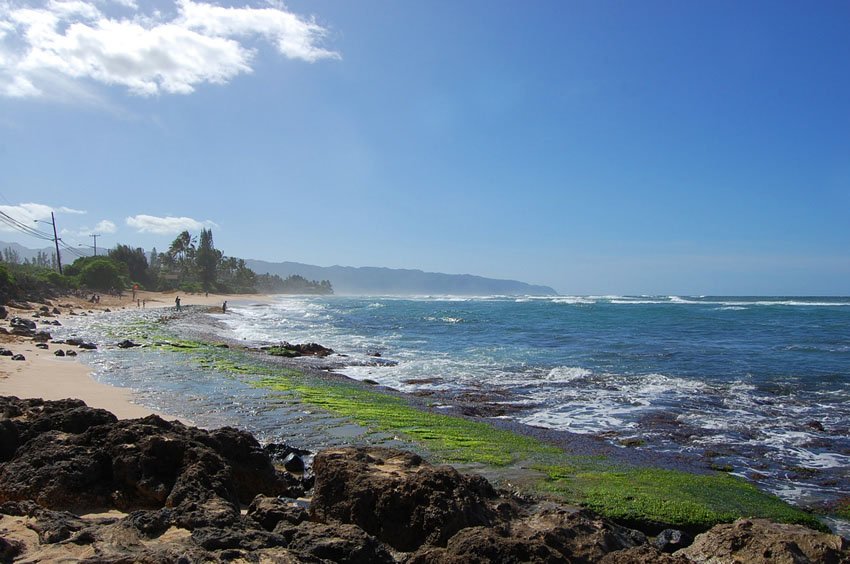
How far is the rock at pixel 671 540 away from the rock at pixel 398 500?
228cm

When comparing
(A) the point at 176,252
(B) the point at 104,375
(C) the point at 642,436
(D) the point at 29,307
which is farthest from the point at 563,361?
(A) the point at 176,252

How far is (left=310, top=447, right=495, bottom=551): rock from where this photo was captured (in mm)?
4914

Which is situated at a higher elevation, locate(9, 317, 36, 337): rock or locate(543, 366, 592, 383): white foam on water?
locate(9, 317, 36, 337): rock

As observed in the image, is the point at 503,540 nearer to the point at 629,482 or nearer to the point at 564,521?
the point at 564,521

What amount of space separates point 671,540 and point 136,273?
9896 cm

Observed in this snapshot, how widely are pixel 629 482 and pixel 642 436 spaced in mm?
3476

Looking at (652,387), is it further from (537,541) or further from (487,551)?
(487,551)

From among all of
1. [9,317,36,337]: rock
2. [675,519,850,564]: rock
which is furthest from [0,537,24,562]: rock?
[9,317,36,337]: rock

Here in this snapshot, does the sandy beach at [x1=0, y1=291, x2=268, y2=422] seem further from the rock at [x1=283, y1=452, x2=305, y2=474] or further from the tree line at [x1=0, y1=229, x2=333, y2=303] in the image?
the tree line at [x1=0, y1=229, x2=333, y2=303]

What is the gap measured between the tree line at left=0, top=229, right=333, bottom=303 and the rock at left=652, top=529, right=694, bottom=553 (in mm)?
43324

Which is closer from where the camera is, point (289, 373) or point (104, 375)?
point (104, 375)

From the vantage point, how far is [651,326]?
41344mm

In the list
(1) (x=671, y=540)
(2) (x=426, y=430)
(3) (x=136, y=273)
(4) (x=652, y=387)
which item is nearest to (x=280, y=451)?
(2) (x=426, y=430)

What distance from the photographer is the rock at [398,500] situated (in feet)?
16.1
